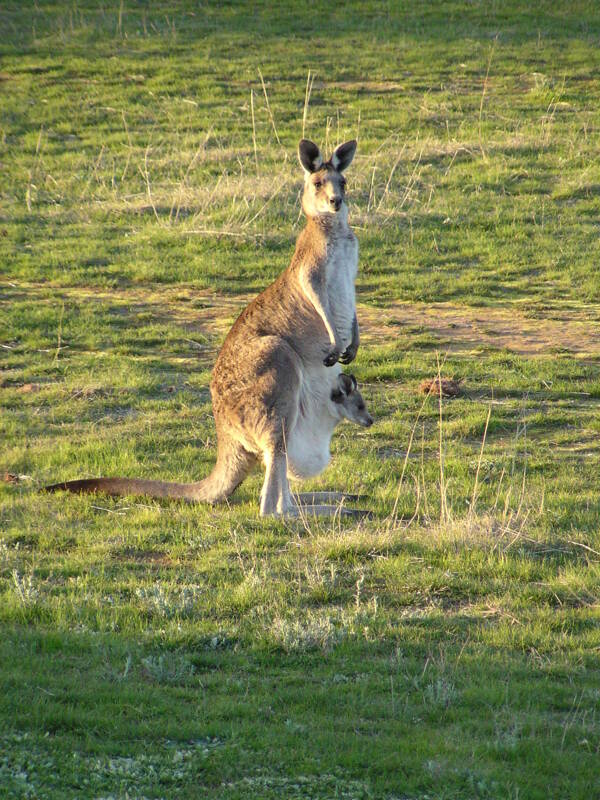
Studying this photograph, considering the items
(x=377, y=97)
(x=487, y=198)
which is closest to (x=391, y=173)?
(x=487, y=198)

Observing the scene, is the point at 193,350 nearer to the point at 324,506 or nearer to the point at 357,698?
the point at 324,506

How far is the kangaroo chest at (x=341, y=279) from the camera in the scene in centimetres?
656

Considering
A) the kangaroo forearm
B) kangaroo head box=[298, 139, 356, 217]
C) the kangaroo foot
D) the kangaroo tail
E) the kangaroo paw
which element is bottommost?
the kangaroo foot

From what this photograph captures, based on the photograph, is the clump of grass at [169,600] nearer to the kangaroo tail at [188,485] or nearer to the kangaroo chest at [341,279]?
the kangaroo tail at [188,485]

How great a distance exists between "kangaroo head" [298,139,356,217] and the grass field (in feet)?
5.32

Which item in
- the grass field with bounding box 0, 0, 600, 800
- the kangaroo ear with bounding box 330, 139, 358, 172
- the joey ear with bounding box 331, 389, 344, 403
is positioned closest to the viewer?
the grass field with bounding box 0, 0, 600, 800

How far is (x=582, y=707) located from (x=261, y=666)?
1193 mm

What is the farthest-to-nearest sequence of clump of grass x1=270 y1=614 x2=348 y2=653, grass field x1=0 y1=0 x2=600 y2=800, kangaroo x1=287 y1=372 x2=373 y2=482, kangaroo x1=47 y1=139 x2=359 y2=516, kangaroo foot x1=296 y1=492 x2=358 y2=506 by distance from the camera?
kangaroo foot x1=296 y1=492 x2=358 y2=506
kangaroo x1=287 y1=372 x2=373 y2=482
kangaroo x1=47 y1=139 x2=359 y2=516
clump of grass x1=270 y1=614 x2=348 y2=653
grass field x1=0 y1=0 x2=600 y2=800

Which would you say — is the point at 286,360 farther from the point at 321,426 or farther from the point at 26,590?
the point at 26,590

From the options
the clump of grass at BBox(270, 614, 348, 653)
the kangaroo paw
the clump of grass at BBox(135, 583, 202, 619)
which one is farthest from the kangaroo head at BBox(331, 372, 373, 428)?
the clump of grass at BBox(270, 614, 348, 653)

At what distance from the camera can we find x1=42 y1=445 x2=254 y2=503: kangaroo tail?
240 inches

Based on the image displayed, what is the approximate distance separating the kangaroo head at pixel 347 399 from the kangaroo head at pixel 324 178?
0.98m

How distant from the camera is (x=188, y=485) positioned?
623 centimetres

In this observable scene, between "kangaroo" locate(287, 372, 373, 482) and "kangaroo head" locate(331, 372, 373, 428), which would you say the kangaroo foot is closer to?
"kangaroo" locate(287, 372, 373, 482)
